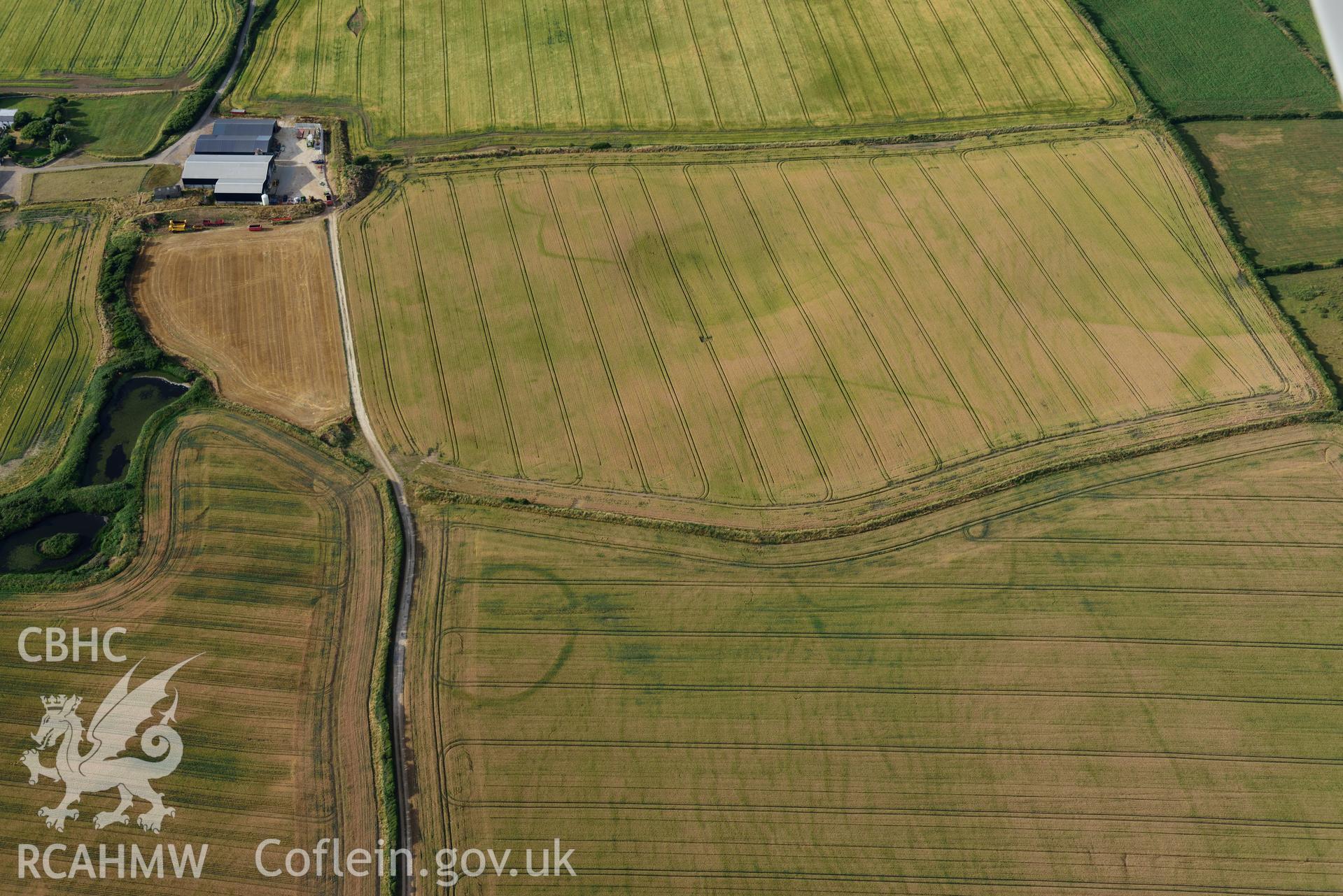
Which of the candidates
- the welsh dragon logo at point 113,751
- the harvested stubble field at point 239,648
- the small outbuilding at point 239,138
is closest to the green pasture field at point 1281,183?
the harvested stubble field at point 239,648

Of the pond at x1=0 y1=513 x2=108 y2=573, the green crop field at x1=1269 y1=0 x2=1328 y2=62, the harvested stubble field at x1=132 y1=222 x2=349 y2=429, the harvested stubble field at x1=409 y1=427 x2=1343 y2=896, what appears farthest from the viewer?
the green crop field at x1=1269 y1=0 x2=1328 y2=62

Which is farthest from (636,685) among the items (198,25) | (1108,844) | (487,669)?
(198,25)

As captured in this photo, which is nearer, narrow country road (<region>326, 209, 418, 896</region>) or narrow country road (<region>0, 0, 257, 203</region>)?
narrow country road (<region>326, 209, 418, 896</region>)

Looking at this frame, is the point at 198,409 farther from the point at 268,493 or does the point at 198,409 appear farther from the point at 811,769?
the point at 811,769

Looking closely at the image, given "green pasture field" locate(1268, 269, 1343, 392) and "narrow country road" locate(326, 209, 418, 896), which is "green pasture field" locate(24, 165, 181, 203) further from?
"green pasture field" locate(1268, 269, 1343, 392)

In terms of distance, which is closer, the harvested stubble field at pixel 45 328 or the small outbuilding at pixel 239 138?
the harvested stubble field at pixel 45 328

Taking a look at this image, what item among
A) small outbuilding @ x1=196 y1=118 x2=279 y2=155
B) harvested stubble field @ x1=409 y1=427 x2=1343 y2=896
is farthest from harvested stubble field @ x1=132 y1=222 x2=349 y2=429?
harvested stubble field @ x1=409 y1=427 x2=1343 y2=896

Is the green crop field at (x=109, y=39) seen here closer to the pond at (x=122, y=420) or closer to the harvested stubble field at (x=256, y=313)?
the harvested stubble field at (x=256, y=313)
